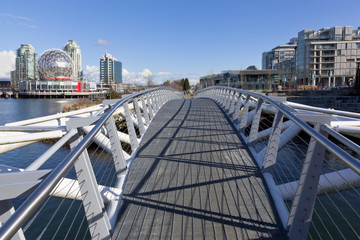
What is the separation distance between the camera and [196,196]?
3652 millimetres

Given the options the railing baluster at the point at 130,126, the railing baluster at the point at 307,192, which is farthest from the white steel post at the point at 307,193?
the railing baluster at the point at 130,126

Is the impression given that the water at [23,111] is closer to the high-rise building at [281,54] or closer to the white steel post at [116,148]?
the white steel post at [116,148]

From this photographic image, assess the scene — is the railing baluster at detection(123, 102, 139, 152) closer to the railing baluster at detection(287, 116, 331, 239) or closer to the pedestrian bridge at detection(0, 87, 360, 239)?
the pedestrian bridge at detection(0, 87, 360, 239)

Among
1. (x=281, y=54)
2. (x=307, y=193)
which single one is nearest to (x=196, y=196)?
(x=307, y=193)

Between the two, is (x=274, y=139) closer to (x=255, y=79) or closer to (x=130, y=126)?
(x=130, y=126)

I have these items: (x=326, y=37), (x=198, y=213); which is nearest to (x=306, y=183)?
(x=198, y=213)

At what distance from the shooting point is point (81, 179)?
2.56 metres

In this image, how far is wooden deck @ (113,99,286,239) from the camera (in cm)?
296

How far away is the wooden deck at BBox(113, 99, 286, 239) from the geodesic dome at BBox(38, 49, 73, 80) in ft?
341

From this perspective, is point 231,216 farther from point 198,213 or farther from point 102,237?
point 102,237

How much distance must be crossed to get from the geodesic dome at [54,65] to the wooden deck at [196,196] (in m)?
104

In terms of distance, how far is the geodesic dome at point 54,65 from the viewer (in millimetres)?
96812

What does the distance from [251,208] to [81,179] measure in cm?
203

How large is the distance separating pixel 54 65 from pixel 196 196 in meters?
107
